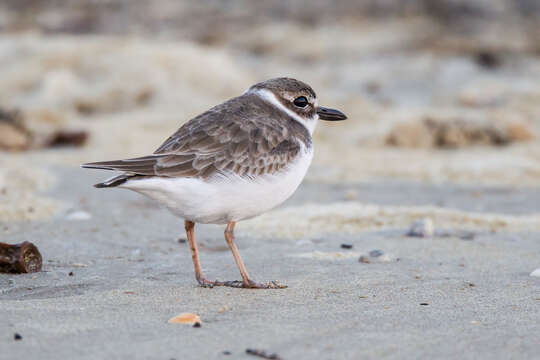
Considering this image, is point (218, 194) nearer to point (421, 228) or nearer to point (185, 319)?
point (185, 319)

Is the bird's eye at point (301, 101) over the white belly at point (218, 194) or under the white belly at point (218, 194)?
over

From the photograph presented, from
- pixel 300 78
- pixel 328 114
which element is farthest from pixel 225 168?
pixel 300 78

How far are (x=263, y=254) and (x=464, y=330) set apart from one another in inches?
88.1

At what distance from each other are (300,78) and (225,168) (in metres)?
14.1

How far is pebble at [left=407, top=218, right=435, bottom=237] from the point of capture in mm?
6238

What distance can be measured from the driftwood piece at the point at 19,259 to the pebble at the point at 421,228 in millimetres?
3013

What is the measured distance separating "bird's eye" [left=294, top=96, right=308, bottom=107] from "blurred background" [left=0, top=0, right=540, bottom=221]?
258 centimetres

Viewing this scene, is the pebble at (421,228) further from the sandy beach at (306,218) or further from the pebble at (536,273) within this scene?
the pebble at (536,273)

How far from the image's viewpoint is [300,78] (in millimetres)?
18359

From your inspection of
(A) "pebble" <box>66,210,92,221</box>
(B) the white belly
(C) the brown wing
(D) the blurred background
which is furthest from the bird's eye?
(D) the blurred background

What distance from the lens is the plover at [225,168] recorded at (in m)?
4.41

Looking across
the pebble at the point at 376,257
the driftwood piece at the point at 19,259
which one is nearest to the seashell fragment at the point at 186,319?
the driftwood piece at the point at 19,259

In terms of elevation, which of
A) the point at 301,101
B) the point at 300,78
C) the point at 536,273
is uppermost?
the point at 300,78

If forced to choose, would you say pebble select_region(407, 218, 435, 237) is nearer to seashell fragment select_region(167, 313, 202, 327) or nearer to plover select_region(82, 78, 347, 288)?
plover select_region(82, 78, 347, 288)
